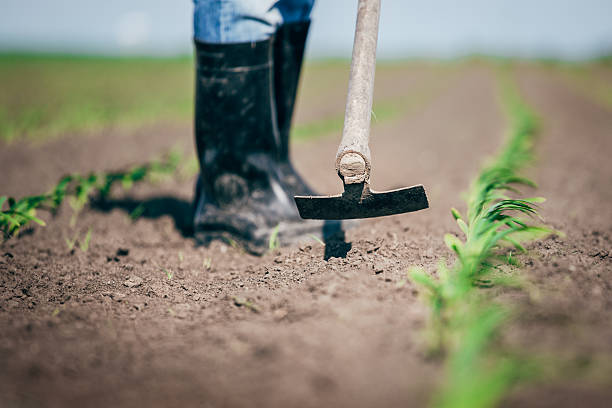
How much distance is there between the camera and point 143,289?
131cm

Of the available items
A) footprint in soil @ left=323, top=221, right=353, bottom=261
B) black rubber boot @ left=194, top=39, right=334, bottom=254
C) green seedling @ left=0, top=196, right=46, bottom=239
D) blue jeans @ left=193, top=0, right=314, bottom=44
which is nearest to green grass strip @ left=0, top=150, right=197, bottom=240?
green seedling @ left=0, top=196, right=46, bottom=239

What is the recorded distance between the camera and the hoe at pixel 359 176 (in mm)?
1148

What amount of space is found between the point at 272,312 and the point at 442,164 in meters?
2.64

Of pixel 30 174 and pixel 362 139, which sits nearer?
pixel 362 139

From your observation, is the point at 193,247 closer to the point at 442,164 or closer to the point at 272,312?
the point at 272,312

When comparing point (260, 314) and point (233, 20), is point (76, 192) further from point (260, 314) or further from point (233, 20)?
point (260, 314)

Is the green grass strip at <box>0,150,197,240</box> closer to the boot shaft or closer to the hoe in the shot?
the boot shaft

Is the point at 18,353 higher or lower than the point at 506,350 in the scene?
lower

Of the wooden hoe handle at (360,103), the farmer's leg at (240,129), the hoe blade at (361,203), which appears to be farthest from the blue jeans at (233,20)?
the hoe blade at (361,203)

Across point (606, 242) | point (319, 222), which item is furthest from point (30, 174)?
point (606, 242)

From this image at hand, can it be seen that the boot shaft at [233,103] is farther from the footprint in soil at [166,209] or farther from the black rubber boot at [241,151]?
the footprint in soil at [166,209]

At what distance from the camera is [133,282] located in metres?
1.35

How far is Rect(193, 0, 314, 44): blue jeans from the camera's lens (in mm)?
1465

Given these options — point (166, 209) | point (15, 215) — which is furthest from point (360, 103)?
point (15, 215)
